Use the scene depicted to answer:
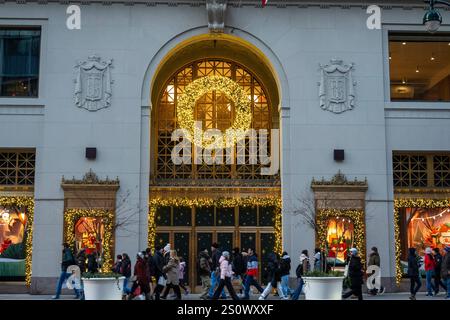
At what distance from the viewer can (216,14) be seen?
24.9 meters

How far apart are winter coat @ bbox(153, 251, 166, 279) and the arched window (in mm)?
4643

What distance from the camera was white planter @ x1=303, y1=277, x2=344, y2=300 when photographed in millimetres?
19172

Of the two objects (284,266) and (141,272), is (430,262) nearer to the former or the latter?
(284,266)

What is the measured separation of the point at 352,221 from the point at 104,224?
8.94 meters

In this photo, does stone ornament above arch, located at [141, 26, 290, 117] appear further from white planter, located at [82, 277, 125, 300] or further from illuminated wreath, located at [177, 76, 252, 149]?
white planter, located at [82, 277, 125, 300]

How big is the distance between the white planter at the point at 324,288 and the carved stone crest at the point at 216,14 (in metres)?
10.5

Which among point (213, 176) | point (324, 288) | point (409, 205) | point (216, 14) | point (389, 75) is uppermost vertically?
point (216, 14)

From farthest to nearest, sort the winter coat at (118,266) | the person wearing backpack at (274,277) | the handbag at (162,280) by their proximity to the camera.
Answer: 1. the winter coat at (118,266)
2. the person wearing backpack at (274,277)
3. the handbag at (162,280)

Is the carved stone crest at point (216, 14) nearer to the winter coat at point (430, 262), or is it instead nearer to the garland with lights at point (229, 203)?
the garland with lights at point (229, 203)

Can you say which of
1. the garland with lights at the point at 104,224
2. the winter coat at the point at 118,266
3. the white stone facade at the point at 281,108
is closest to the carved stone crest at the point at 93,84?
the white stone facade at the point at 281,108

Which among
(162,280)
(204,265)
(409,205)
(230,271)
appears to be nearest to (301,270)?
(230,271)

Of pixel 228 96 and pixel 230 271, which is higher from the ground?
pixel 228 96

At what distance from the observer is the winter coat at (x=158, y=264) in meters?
21.2

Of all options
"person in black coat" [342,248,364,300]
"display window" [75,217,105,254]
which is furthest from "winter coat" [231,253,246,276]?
"display window" [75,217,105,254]
